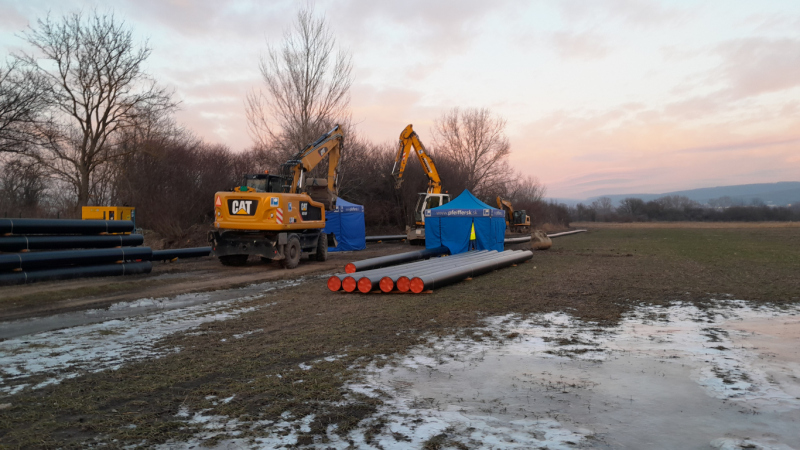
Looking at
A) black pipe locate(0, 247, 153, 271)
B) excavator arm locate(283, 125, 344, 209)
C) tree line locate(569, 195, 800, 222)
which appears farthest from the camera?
tree line locate(569, 195, 800, 222)

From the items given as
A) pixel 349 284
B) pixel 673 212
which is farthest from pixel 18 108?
pixel 673 212

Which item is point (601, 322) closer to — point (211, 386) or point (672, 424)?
point (672, 424)

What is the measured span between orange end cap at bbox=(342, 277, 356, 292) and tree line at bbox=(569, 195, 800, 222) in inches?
3754

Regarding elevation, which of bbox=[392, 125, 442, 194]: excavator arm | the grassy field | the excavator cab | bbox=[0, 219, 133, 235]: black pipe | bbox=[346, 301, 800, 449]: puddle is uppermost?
bbox=[392, 125, 442, 194]: excavator arm

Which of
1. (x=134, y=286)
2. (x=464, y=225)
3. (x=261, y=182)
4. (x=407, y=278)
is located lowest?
(x=134, y=286)

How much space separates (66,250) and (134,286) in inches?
91.7

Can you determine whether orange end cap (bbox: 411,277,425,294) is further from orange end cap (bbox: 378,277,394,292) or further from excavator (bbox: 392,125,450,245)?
excavator (bbox: 392,125,450,245)

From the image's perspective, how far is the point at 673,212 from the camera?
110 m

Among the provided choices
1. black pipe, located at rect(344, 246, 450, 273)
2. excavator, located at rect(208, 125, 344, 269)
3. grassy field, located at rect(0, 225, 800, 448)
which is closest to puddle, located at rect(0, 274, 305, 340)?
grassy field, located at rect(0, 225, 800, 448)

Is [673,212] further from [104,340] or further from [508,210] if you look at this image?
[104,340]

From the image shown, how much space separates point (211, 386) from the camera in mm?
4863

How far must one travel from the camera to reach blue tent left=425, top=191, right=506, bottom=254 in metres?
19.7

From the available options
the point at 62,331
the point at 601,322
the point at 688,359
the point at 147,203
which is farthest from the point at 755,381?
the point at 147,203

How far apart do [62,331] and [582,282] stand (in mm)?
10256
